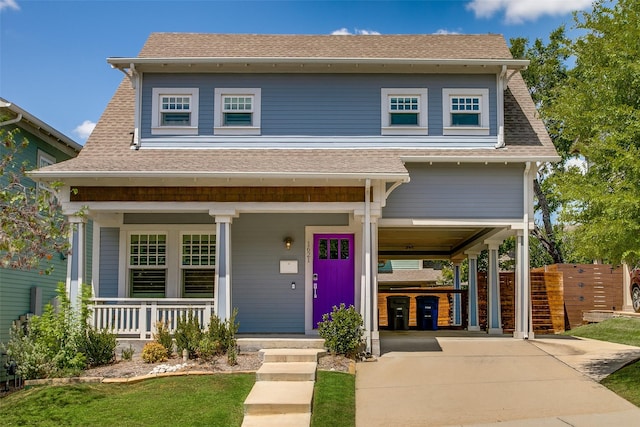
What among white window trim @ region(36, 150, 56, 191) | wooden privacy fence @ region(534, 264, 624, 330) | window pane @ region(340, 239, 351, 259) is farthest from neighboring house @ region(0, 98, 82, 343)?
wooden privacy fence @ region(534, 264, 624, 330)

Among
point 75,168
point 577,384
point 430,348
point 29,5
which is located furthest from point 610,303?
point 29,5

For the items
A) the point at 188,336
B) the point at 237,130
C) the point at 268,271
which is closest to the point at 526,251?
the point at 268,271

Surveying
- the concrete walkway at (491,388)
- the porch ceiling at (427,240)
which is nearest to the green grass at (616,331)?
the concrete walkway at (491,388)

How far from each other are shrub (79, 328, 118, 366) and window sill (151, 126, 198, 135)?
4.88m

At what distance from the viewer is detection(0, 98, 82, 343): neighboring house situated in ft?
57.3

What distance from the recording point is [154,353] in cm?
1232

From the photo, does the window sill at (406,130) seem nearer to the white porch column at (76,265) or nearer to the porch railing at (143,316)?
the porch railing at (143,316)

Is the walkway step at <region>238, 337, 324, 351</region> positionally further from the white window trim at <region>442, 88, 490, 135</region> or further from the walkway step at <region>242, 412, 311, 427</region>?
the white window trim at <region>442, 88, 490, 135</region>

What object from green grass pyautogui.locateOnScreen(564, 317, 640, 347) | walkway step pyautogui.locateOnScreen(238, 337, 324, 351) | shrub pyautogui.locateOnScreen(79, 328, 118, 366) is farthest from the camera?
green grass pyautogui.locateOnScreen(564, 317, 640, 347)

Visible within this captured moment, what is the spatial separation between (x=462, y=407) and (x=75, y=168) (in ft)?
26.8

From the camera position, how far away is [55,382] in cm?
1138

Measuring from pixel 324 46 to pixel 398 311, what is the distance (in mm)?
6783

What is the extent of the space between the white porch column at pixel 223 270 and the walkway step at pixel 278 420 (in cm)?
394

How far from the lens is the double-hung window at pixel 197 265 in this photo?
15.4 m
